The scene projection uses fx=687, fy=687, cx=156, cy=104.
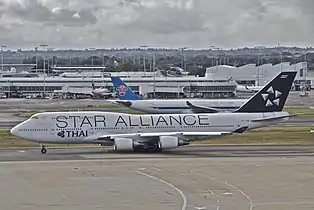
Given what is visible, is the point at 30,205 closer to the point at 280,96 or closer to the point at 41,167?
the point at 41,167

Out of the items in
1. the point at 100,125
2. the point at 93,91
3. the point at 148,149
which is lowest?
the point at 148,149

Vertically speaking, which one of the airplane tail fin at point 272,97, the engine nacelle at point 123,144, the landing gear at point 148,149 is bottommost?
the landing gear at point 148,149

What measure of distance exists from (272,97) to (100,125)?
1527 centimetres

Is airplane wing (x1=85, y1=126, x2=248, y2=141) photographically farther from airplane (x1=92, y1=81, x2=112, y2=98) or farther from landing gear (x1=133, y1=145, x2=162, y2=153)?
airplane (x1=92, y1=81, x2=112, y2=98)

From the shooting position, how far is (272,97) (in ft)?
193

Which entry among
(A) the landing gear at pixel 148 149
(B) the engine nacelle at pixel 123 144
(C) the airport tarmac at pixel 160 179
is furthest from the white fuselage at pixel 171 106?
(B) the engine nacelle at pixel 123 144

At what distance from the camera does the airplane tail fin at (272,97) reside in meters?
58.2

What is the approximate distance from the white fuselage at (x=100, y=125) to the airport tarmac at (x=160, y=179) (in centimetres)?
134

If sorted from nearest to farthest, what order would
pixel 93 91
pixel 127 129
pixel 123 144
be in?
pixel 123 144, pixel 127 129, pixel 93 91

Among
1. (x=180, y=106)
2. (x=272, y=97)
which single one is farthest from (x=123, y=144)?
(x=180, y=106)

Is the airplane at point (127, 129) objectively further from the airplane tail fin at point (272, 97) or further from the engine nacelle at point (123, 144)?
the airplane tail fin at point (272, 97)

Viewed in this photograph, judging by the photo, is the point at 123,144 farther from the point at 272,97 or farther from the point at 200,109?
the point at 200,109

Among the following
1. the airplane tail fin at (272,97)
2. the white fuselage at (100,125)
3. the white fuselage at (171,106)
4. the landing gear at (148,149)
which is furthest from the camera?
the white fuselage at (171,106)

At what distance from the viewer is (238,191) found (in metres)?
33.4
